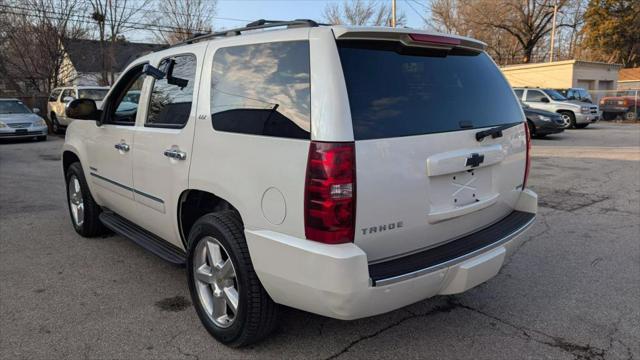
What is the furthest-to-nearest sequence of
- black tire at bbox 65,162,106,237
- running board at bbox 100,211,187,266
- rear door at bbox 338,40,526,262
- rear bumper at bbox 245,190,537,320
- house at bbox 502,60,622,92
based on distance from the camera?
house at bbox 502,60,622,92
black tire at bbox 65,162,106,237
running board at bbox 100,211,187,266
rear door at bbox 338,40,526,262
rear bumper at bbox 245,190,537,320

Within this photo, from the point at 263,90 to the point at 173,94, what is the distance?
1119 millimetres

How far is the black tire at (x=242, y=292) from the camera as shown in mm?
2783

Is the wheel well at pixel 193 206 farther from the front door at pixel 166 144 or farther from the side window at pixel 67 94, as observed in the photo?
the side window at pixel 67 94

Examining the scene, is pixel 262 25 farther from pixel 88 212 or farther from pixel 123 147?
pixel 88 212

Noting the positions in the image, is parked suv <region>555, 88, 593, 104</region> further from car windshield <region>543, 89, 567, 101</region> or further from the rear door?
the rear door

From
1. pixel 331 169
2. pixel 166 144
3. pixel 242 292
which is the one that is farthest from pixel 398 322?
pixel 166 144

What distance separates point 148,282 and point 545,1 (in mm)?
47250

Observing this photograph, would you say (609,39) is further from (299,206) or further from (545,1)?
(299,206)

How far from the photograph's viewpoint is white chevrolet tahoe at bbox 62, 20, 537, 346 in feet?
7.91

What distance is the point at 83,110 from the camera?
4.48 metres

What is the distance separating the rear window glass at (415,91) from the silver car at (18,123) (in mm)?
A: 16943

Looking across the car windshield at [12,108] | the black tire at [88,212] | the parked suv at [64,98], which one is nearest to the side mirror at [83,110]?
the black tire at [88,212]

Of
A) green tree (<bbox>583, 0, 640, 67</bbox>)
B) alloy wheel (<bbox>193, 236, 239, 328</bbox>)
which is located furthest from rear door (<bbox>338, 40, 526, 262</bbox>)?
green tree (<bbox>583, 0, 640, 67</bbox>)

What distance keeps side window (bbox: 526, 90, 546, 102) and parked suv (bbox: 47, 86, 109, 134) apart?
16567mm
